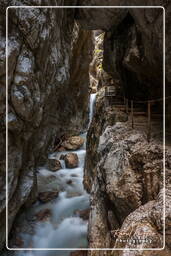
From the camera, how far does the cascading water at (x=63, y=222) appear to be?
9938 millimetres

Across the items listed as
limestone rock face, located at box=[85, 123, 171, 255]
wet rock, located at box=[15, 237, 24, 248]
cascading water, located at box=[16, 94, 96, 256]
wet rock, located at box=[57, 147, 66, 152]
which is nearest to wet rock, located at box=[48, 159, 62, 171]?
cascading water, located at box=[16, 94, 96, 256]

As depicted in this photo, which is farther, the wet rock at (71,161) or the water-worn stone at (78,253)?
the wet rock at (71,161)

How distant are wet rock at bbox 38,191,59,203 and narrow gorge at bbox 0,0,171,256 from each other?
2.7 inches

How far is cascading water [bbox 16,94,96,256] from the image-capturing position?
391 inches

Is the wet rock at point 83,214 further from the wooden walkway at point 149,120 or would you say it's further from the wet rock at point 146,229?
the wet rock at point 146,229

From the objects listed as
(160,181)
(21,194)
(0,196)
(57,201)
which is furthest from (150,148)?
(57,201)

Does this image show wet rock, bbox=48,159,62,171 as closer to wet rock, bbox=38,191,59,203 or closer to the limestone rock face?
wet rock, bbox=38,191,59,203

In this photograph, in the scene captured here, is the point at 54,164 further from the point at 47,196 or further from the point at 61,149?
the point at 47,196

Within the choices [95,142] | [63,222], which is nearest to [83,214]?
[63,222]

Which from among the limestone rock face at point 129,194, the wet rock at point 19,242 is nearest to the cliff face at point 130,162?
the limestone rock face at point 129,194

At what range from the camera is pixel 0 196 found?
7.88 meters

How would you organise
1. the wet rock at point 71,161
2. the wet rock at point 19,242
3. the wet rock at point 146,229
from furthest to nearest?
the wet rock at point 71,161 → the wet rock at point 19,242 → the wet rock at point 146,229

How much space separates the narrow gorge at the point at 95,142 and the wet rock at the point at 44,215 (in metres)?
0.06

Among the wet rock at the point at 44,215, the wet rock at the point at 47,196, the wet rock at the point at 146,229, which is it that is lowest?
the wet rock at the point at 44,215
